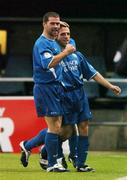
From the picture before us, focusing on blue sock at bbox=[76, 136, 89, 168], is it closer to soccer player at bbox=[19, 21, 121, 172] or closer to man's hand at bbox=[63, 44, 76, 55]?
soccer player at bbox=[19, 21, 121, 172]

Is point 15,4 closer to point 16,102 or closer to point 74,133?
point 16,102

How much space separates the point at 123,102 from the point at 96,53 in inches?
58.1

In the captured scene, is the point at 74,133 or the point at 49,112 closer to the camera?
the point at 49,112

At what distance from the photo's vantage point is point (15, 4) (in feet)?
59.3

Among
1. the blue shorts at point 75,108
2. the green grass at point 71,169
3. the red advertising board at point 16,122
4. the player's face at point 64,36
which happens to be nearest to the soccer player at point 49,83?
the player's face at point 64,36

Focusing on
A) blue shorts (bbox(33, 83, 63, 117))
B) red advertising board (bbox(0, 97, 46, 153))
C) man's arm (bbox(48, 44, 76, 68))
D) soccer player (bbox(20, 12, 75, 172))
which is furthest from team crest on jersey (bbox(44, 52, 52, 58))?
red advertising board (bbox(0, 97, 46, 153))

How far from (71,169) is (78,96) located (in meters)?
1.13

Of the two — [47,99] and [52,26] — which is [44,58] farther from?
[47,99]

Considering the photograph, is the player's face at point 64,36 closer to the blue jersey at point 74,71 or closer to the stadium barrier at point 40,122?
the blue jersey at point 74,71

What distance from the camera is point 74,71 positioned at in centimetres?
1157

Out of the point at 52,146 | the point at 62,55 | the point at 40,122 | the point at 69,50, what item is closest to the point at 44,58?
the point at 62,55

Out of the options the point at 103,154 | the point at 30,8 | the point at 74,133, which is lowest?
the point at 103,154

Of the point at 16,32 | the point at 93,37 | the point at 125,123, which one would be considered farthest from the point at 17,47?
the point at 125,123

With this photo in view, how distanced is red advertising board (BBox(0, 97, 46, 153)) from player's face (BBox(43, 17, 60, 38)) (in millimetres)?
5079
